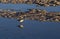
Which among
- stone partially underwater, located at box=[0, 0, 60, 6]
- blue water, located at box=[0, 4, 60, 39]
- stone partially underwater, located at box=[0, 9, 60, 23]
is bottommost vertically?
stone partially underwater, located at box=[0, 0, 60, 6]

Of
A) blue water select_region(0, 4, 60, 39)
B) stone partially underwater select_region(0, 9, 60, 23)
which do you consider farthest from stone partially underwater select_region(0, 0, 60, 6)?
blue water select_region(0, 4, 60, 39)

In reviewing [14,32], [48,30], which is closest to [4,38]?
[14,32]

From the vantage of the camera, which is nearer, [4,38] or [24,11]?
[4,38]

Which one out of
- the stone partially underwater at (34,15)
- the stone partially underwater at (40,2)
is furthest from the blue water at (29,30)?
the stone partially underwater at (40,2)

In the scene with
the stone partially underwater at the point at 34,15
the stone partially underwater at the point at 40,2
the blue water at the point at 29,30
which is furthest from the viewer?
the stone partially underwater at the point at 40,2

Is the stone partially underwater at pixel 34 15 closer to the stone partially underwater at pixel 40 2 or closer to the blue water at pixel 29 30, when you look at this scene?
the blue water at pixel 29 30

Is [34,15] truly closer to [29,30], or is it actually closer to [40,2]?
[29,30]

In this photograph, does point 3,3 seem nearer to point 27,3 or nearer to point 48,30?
point 27,3

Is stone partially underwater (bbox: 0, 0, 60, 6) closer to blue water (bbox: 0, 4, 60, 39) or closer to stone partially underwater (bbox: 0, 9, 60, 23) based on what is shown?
stone partially underwater (bbox: 0, 9, 60, 23)

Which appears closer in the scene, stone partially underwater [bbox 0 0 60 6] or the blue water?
the blue water
